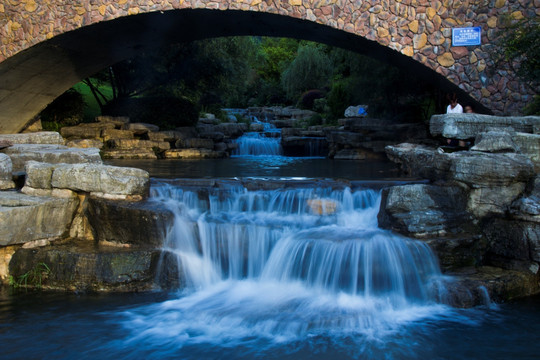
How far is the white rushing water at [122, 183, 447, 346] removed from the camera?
4.95 metres

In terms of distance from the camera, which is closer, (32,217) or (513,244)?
(32,217)

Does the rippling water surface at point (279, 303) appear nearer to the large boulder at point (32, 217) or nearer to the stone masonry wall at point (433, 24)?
the large boulder at point (32, 217)

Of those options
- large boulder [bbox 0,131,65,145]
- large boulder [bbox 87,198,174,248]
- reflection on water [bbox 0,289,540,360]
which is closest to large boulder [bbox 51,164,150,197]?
large boulder [bbox 87,198,174,248]

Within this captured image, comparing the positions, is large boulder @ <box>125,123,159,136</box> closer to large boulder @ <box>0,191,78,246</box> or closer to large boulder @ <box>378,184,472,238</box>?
large boulder @ <box>0,191,78,246</box>

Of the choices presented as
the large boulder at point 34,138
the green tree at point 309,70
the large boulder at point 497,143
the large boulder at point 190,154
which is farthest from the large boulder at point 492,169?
the green tree at point 309,70

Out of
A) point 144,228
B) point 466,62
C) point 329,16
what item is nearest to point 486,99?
point 466,62

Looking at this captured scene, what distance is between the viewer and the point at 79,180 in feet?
Answer: 21.0

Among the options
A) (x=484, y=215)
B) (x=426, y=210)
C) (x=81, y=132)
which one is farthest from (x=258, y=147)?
(x=484, y=215)

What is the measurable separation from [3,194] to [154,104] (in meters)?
13.5

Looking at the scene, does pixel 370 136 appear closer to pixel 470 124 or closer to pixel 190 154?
pixel 190 154

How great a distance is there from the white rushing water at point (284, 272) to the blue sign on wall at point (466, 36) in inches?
214

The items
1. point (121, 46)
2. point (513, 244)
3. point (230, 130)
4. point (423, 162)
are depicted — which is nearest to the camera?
point (513, 244)

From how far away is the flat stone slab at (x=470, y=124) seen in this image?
7.46m

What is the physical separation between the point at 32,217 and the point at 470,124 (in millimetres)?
6381
